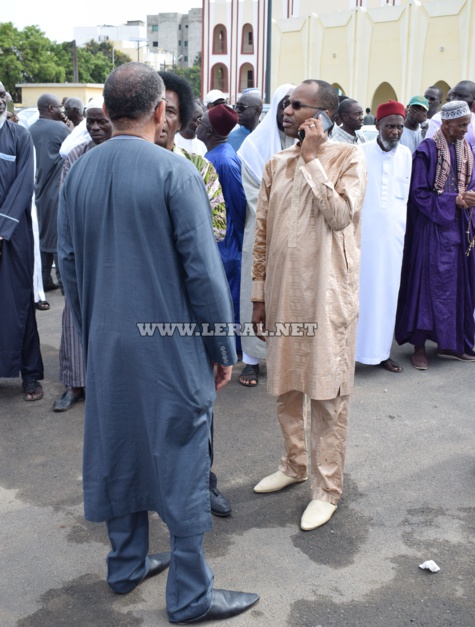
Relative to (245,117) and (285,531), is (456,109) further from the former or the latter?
(285,531)

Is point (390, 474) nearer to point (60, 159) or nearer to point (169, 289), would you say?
point (169, 289)

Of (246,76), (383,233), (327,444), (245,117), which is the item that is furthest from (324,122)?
(246,76)

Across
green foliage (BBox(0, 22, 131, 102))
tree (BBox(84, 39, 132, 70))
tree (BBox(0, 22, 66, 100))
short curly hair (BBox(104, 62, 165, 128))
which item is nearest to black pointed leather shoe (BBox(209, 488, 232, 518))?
short curly hair (BBox(104, 62, 165, 128))

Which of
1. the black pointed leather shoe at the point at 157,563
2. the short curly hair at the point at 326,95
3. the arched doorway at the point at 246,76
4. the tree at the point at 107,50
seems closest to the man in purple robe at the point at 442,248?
the short curly hair at the point at 326,95

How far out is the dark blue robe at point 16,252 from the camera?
4.60 m

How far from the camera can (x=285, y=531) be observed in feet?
10.6

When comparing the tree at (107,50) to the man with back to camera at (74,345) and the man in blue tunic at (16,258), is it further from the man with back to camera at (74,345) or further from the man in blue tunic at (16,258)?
the man with back to camera at (74,345)

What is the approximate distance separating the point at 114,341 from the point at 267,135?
9.54 ft

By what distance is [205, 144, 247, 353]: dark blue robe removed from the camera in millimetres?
4707

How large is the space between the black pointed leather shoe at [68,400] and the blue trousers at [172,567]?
2.03m

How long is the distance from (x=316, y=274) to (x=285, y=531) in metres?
1.21

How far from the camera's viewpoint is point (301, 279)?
3.22 metres

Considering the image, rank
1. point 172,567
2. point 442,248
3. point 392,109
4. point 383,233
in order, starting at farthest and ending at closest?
point 442,248
point 383,233
point 392,109
point 172,567

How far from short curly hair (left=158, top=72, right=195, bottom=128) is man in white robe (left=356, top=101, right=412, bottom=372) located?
243 cm
